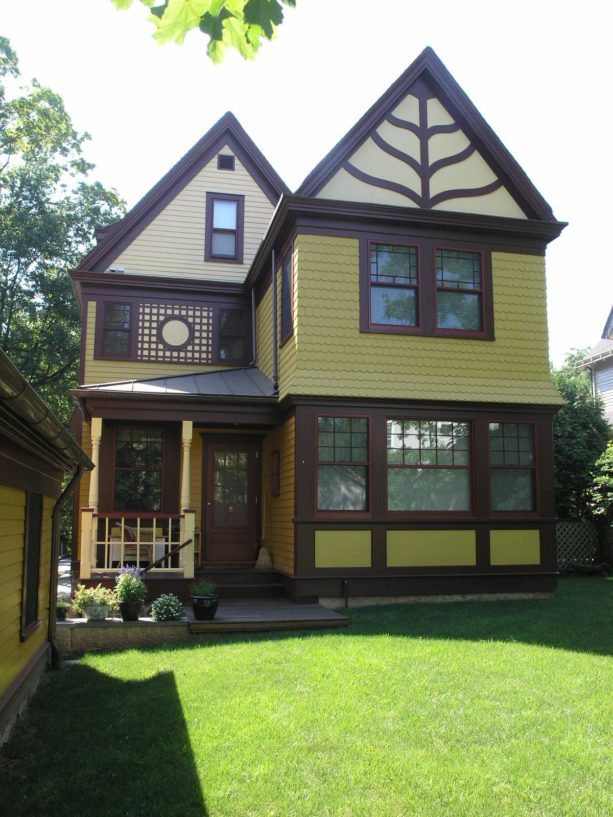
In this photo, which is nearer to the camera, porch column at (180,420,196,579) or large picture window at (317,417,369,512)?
porch column at (180,420,196,579)

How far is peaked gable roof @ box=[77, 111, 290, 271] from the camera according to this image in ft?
50.2

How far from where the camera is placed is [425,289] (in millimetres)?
12422

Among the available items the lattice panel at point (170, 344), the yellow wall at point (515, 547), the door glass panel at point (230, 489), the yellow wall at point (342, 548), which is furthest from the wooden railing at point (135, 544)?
the yellow wall at point (515, 547)

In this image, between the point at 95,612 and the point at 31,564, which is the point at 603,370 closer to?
the point at 95,612

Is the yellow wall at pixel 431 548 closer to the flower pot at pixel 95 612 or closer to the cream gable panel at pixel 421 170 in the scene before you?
the flower pot at pixel 95 612

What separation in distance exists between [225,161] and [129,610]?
33.9 ft

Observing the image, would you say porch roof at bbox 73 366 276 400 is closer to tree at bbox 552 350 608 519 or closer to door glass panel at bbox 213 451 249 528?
door glass panel at bbox 213 451 249 528

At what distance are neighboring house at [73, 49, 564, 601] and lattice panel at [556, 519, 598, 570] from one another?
4.67 metres

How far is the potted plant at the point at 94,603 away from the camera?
9.71m

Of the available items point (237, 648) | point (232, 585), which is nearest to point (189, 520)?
point (232, 585)

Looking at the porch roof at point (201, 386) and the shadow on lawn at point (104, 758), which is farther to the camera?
the porch roof at point (201, 386)

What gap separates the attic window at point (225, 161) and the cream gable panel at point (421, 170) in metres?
4.61

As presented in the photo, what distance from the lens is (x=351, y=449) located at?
1200 centimetres

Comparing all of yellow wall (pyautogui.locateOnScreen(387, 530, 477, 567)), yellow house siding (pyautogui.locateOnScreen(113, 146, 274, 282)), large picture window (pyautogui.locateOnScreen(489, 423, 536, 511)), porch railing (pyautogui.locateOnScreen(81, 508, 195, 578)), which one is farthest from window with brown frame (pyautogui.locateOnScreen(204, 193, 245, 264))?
yellow wall (pyautogui.locateOnScreen(387, 530, 477, 567))
